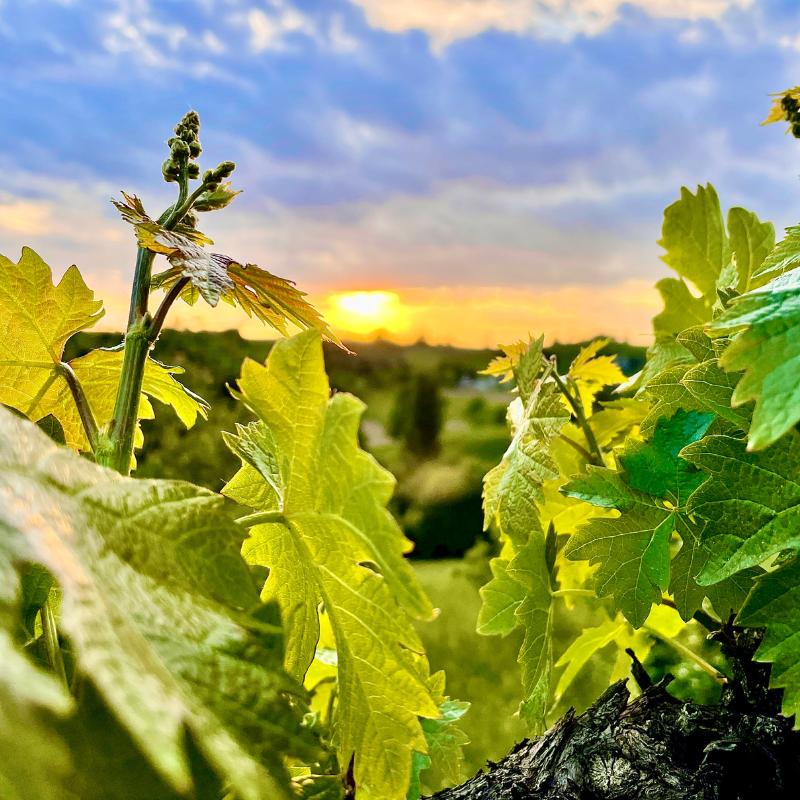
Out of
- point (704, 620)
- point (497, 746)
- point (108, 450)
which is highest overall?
point (108, 450)

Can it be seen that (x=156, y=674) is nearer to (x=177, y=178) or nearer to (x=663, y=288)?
(x=177, y=178)

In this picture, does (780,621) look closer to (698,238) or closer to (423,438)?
(698,238)

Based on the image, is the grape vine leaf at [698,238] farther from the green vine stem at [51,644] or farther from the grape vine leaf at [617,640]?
the green vine stem at [51,644]

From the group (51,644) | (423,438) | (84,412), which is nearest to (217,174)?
(84,412)

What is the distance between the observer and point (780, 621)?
384mm

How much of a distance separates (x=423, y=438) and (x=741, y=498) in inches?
118

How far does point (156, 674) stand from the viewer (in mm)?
193

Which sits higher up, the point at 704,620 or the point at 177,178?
the point at 177,178

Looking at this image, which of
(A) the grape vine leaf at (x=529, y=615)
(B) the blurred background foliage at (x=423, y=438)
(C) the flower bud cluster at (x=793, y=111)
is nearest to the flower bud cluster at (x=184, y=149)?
(A) the grape vine leaf at (x=529, y=615)

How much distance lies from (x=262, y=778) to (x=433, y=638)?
88.0 inches

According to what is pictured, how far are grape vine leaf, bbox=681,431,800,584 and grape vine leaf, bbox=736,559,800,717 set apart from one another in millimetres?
18

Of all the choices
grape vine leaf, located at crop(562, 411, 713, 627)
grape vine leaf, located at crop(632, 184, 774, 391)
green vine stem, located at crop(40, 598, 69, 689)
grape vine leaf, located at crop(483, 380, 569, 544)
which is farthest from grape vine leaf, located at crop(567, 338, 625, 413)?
green vine stem, located at crop(40, 598, 69, 689)

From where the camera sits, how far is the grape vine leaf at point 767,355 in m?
0.30

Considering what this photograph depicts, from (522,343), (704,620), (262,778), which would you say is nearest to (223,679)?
(262,778)
